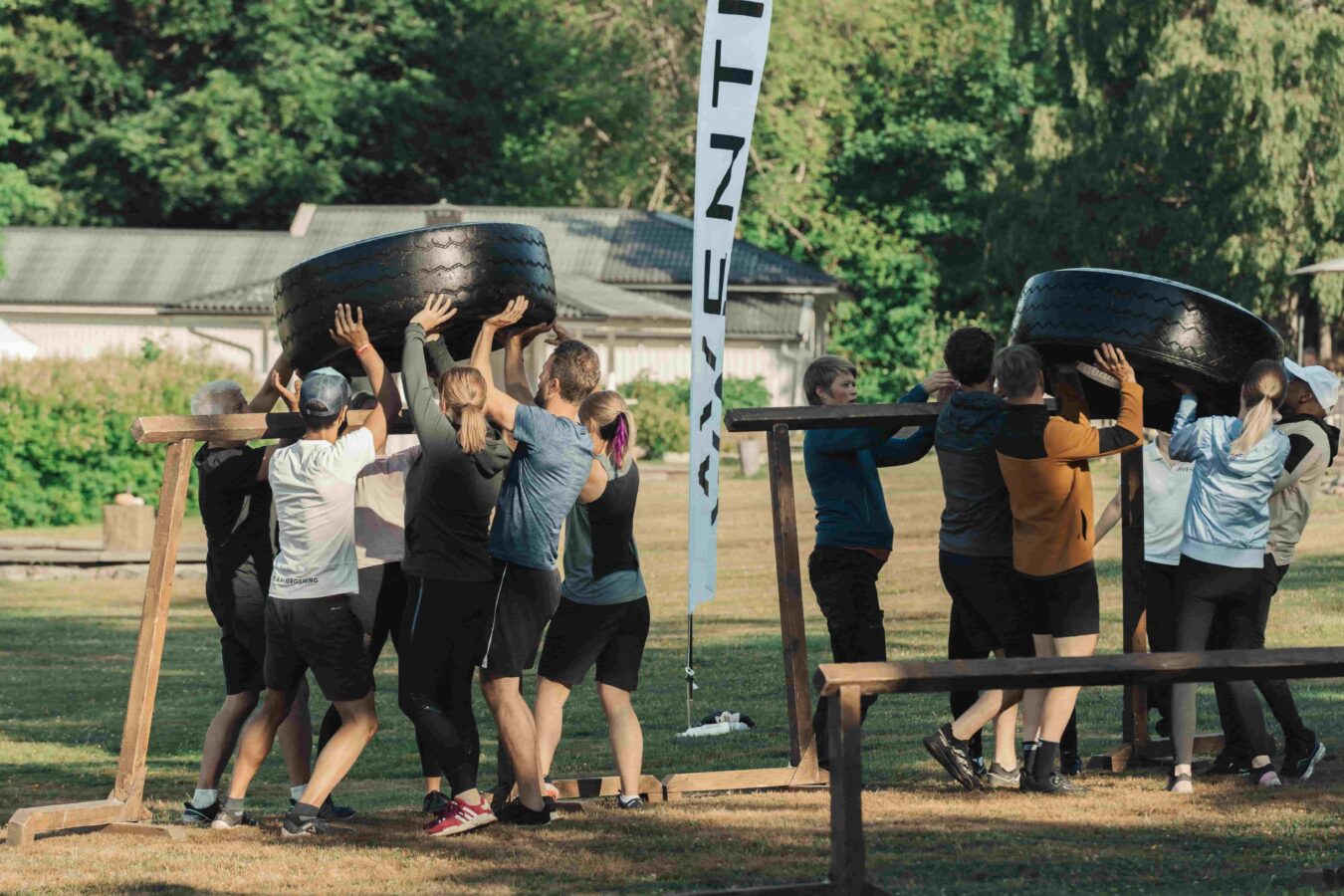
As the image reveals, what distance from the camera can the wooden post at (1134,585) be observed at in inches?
350

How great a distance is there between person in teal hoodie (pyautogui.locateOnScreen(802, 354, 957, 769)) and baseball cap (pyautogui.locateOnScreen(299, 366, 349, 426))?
216 cm

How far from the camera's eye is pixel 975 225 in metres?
58.3

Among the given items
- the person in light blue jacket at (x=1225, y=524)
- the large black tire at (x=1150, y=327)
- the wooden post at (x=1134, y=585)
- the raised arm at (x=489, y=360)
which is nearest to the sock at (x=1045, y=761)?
the person in light blue jacket at (x=1225, y=524)

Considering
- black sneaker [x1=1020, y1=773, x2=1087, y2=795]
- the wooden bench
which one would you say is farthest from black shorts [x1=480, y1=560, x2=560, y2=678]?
black sneaker [x1=1020, y1=773, x2=1087, y2=795]

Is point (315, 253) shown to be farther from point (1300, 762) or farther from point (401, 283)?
point (1300, 762)

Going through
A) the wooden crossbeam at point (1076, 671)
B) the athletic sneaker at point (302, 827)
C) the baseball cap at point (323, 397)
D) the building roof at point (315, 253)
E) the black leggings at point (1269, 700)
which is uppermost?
the building roof at point (315, 253)

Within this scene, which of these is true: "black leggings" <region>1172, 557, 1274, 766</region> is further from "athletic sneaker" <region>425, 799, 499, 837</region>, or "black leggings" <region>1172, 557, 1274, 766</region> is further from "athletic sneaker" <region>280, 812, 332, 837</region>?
"athletic sneaker" <region>280, 812, 332, 837</region>

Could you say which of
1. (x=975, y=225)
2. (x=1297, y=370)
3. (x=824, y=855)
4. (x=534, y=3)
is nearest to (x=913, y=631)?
(x=1297, y=370)

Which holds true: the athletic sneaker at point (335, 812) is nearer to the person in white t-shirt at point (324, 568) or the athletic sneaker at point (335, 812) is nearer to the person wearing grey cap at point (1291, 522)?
the person in white t-shirt at point (324, 568)

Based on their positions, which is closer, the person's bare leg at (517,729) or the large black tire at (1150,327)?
the person's bare leg at (517,729)

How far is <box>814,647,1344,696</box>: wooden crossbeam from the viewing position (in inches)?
246

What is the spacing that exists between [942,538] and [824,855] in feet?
5.81

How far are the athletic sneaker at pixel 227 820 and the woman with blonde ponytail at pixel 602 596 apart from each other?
1286 mm

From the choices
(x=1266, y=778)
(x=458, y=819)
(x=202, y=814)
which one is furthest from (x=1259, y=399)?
(x=202, y=814)
